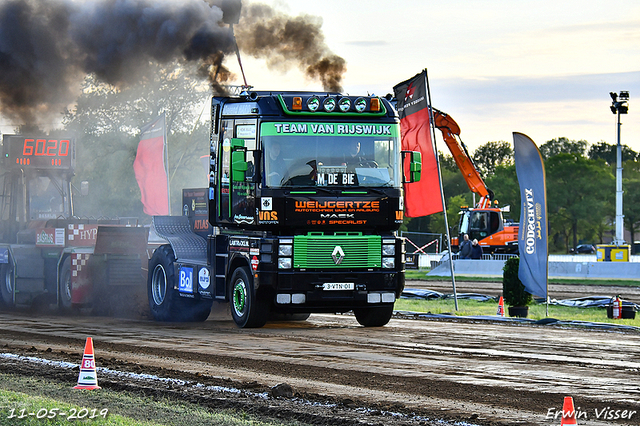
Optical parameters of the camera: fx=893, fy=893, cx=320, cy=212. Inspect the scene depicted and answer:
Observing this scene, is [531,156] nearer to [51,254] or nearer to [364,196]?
[364,196]

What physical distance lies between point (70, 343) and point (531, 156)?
31.3ft

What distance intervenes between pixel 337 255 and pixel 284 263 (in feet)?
2.84

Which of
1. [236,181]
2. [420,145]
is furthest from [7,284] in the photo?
[420,145]

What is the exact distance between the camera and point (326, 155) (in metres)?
14.1

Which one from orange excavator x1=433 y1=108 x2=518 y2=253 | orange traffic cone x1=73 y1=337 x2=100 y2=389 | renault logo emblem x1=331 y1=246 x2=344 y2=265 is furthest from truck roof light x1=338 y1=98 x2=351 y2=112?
orange excavator x1=433 y1=108 x2=518 y2=253

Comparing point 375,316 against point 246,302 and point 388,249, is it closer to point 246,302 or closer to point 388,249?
point 388,249

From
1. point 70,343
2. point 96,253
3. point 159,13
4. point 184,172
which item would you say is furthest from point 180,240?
point 184,172

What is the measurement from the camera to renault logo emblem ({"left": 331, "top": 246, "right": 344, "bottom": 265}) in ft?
46.7

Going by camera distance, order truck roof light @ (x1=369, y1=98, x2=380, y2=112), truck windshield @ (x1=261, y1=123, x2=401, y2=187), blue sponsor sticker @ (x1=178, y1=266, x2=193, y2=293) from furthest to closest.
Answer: blue sponsor sticker @ (x1=178, y1=266, x2=193, y2=293) < truck roof light @ (x1=369, y1=98, x2=380, y2=112) < truck windshield @ (x1=261, y1=123, x2=401, y2=187)

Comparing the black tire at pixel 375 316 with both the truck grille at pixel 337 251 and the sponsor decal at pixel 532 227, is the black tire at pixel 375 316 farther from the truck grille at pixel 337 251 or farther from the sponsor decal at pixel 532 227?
the sponsor decal at pixel 532 227

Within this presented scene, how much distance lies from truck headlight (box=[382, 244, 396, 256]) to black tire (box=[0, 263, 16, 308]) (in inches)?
419

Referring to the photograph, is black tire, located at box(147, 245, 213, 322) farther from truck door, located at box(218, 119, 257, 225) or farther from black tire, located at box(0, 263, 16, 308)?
black tire, located at box(0, 263, 16, 308)

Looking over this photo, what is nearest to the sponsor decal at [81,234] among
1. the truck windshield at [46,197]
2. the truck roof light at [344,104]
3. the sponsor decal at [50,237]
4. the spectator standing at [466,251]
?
the sponsor decal at [50,237]

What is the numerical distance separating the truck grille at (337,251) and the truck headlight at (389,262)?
0.11 m
